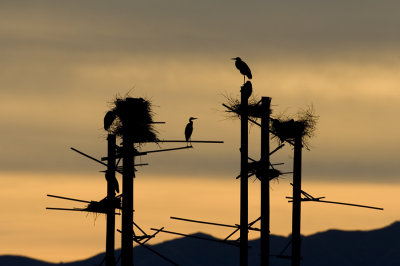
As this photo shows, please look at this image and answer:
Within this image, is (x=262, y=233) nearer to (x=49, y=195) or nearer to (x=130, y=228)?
(x=130, y=228)

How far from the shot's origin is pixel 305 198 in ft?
126

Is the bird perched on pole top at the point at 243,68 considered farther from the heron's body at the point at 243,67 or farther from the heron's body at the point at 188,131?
the heron's body at the point at 188,131

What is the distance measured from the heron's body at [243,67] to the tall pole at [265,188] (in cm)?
481

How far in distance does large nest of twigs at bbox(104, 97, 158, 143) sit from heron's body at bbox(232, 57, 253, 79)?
14.1 feet

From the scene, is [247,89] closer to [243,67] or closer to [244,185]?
[244,185]

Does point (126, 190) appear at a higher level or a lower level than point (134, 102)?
lower

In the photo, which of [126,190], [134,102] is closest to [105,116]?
[134,102]

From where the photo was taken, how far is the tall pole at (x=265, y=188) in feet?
118

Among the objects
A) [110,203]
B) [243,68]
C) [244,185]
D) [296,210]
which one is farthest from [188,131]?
[244,185]

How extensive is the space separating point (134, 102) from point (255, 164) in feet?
18.1

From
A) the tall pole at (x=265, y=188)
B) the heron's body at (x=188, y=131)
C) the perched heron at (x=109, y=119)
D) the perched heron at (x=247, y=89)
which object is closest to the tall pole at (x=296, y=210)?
the tall pole at (x=265, y=188)

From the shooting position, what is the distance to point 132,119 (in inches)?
1483

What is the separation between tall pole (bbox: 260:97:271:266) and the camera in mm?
35844

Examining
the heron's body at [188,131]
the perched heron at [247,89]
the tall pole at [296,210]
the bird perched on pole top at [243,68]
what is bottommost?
the tall pole at [296,210]
